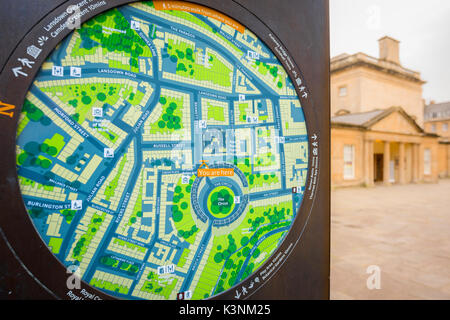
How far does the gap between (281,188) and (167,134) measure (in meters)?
0.86

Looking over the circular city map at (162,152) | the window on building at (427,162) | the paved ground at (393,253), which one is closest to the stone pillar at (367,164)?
the paved ground at (393,253)

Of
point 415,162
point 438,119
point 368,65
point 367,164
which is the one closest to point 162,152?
point 367,164

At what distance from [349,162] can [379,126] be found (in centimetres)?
418

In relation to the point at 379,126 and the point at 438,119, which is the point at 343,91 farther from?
the point at 438,119

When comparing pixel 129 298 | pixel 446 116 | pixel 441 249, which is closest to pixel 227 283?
pixel 129 298

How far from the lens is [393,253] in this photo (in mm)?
4617

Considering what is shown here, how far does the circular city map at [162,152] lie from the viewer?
126cm

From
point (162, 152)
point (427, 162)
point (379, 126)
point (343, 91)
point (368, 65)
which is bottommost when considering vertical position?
point (427, 162)

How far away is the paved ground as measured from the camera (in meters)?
3.27

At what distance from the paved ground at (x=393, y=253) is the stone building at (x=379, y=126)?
8539 millimetres

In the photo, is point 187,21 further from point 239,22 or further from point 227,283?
point 227,283

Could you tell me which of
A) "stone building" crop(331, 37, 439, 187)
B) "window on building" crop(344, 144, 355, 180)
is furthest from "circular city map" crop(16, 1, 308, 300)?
"window on building" crop(344, 144, 355, 180)

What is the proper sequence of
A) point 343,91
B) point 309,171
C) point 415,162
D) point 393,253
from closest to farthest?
point 309,171 → point 393,253 → point 415,162 → point 343,91

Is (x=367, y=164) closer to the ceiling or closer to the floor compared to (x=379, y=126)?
closer to the floor
